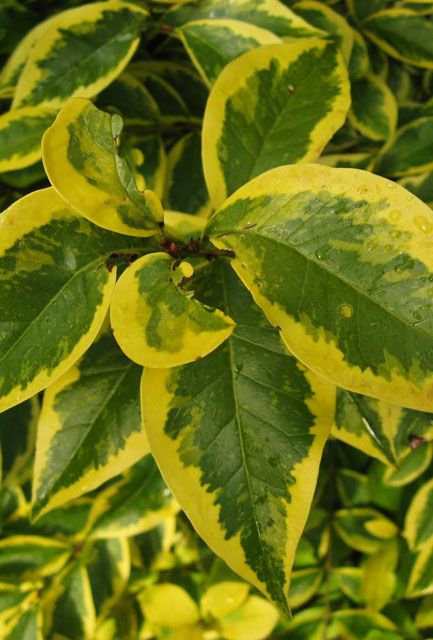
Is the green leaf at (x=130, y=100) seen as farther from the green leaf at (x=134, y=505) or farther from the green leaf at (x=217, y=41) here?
the green leaf at (x=134, y=505)

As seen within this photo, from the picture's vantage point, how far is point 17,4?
2.92ft

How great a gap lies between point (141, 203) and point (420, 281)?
0.24 metres

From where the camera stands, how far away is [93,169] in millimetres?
507

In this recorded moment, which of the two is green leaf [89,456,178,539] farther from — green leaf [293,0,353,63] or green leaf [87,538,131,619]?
green leaf [293,0,353,63]

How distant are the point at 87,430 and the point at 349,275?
333 millimetres

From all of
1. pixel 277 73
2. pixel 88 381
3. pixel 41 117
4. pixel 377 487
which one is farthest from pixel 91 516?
pixel 277 73

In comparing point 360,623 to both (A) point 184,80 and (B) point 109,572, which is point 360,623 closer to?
(B) point 109,572

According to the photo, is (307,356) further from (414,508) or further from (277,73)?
(414,508)

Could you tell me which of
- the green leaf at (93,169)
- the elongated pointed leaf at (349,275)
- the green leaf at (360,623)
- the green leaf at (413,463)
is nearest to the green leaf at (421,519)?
the green leaf at (413,463)

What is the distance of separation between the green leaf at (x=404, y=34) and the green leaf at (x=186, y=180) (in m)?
0.36

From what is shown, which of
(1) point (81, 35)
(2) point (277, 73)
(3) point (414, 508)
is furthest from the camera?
(3) point (414, 508)

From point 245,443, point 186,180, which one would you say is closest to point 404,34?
point 186,180

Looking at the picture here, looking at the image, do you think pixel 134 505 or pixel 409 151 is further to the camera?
pixel 134 505

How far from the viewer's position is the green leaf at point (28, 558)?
100 centimetres
